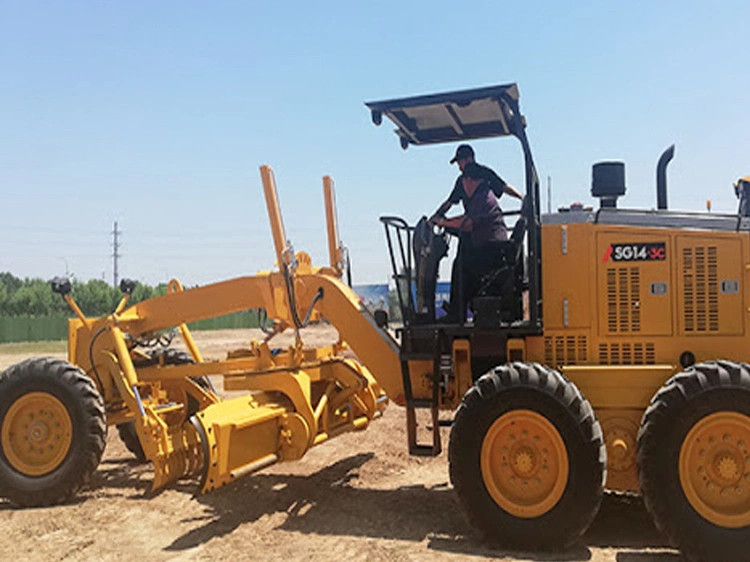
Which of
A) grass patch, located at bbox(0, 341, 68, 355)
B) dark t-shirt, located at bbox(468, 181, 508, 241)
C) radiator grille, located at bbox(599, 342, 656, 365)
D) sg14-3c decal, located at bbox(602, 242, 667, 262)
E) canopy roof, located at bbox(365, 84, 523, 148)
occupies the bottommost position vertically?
grass patch, located at bbox(0, 341, 68, 355)

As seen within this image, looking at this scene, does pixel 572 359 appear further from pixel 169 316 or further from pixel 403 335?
pixel 169 316

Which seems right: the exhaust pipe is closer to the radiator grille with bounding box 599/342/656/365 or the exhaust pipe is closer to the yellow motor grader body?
the yellow motor grader body

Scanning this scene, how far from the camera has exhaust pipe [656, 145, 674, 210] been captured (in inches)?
279

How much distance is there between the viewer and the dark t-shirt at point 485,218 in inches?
274

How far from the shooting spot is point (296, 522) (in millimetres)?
6816

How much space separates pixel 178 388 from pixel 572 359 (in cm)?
474

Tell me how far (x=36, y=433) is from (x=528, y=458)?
16.5ft

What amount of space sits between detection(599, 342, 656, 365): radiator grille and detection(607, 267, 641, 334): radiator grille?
0.41 feet

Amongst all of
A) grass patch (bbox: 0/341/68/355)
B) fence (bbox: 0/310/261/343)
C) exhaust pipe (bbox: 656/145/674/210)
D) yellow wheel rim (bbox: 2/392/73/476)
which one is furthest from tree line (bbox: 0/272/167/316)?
exhaust pipe (bbox: 656/145/674/210)

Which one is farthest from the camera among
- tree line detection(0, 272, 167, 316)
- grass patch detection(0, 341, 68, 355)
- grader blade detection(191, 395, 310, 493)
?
tree line detection(0, 272, 167, 316)

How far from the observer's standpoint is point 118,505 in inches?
293

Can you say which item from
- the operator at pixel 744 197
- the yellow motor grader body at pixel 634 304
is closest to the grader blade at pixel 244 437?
the yellow motor grader body at pixel 634 304

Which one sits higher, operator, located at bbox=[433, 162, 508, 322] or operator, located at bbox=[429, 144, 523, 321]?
operator, located at bbox=[429, 144, 523, 321]

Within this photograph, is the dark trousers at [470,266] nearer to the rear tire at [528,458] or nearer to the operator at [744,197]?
the rear tire at [528,458]
